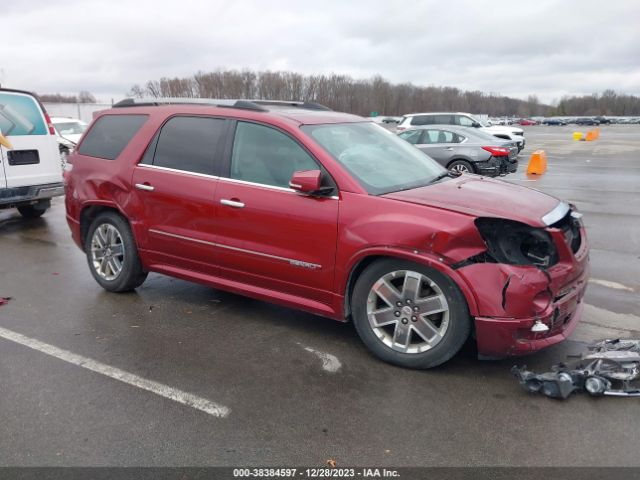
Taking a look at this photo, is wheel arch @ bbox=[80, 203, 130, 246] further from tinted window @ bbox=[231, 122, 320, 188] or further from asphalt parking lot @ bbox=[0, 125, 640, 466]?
tinted window @ bbox=[231, 122, 320, 188]

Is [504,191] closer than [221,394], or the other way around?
[221,394]

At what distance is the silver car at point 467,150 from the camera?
1370 cm

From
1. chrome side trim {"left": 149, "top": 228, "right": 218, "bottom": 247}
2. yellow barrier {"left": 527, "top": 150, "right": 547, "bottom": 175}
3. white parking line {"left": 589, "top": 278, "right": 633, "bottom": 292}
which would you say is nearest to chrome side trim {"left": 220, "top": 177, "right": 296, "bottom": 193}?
chrome side trim {"left": 149, "top": 228, "right": 218, "bottom": 247}

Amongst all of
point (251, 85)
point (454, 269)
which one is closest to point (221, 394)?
point (454, 269)

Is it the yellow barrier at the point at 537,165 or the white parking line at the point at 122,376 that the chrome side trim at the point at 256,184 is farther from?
the yellow barrier at the point at 537,165

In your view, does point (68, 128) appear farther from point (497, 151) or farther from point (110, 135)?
point (110, 135)

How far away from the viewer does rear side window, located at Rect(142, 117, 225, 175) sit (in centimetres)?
459

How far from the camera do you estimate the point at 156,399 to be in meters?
3.40

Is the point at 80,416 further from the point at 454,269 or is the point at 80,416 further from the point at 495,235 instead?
the point at 495,235

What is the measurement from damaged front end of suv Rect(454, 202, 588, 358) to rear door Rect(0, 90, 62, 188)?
7.40 metres

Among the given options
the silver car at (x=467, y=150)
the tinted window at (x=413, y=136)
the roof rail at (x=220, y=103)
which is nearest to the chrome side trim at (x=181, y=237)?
the roof rail at (x=220, y=103)

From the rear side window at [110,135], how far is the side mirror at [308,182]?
2.05 meters

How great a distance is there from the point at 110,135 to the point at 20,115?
159 inches

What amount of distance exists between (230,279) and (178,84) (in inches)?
3197
